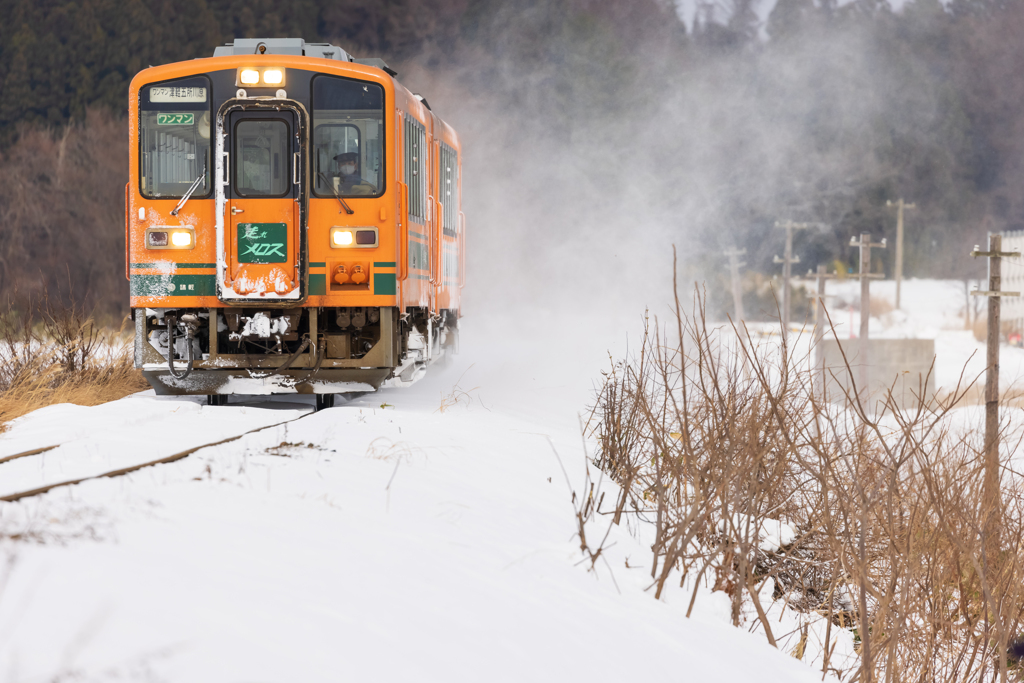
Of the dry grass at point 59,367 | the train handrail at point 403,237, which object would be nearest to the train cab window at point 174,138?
the train handrail at point 403,237

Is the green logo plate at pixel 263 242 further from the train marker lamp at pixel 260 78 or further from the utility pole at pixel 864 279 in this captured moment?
the utility pole at pixel 864 279

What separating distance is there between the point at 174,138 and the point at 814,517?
558cm

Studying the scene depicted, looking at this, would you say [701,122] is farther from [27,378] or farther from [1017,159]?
[27,378]

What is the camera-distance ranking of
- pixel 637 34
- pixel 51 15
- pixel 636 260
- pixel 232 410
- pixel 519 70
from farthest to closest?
pixel 637 34
pixel 519 70
pixel 636 260
pixel 51 15
pixel 232 410

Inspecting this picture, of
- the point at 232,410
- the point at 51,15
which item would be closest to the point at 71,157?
the point at 51,15

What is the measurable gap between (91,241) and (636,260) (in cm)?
2237

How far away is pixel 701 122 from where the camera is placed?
53.3 meters

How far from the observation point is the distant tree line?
2986 cm

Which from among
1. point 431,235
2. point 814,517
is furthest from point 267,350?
point 814,517

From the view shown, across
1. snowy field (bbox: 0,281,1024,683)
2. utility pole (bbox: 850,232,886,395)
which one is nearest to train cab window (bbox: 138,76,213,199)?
snowy field (bbox: 0,281,1024,683)

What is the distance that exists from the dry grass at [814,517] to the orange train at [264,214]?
230cm

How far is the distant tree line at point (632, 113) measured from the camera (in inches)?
1176

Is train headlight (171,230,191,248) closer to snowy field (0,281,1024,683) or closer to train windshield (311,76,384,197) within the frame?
train windshield (311,76,384,197)

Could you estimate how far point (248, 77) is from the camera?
7684 millimetres
